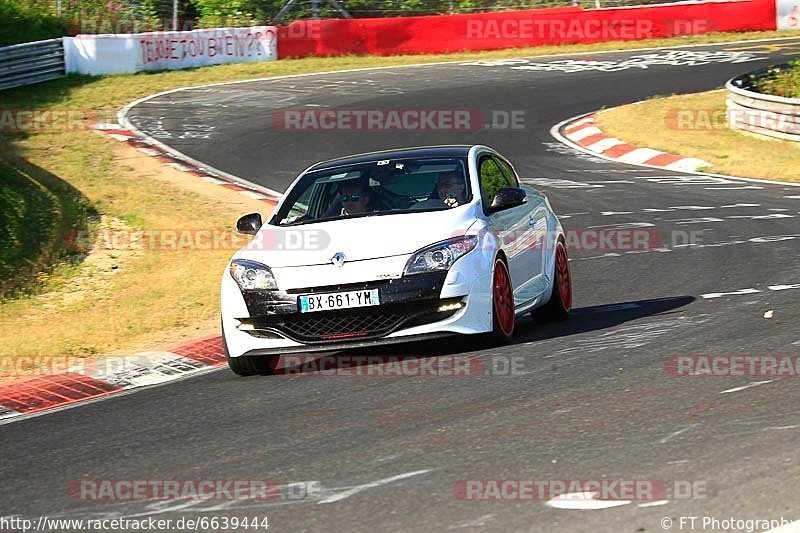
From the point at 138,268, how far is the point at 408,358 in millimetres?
6319

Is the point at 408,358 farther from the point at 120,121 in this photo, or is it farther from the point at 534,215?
the point at 120,121

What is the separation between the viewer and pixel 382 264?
8.72 m

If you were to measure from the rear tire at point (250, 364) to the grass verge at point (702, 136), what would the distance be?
1194cm

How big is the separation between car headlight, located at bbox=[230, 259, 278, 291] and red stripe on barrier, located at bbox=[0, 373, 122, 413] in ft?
4.30

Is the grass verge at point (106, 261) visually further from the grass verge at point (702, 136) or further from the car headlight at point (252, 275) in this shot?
the grass verge at point (702, 136)

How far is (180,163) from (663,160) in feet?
24.4

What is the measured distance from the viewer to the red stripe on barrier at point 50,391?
9.32 m

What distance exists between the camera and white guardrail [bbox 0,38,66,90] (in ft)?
92.9

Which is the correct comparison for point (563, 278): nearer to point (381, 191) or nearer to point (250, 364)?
point (381, 191)

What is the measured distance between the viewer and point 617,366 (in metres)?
8.17

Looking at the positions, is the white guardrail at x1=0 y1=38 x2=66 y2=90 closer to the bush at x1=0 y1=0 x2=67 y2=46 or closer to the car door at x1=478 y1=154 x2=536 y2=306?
the bush at x1=0 y1=0 x2=67 y2=46
